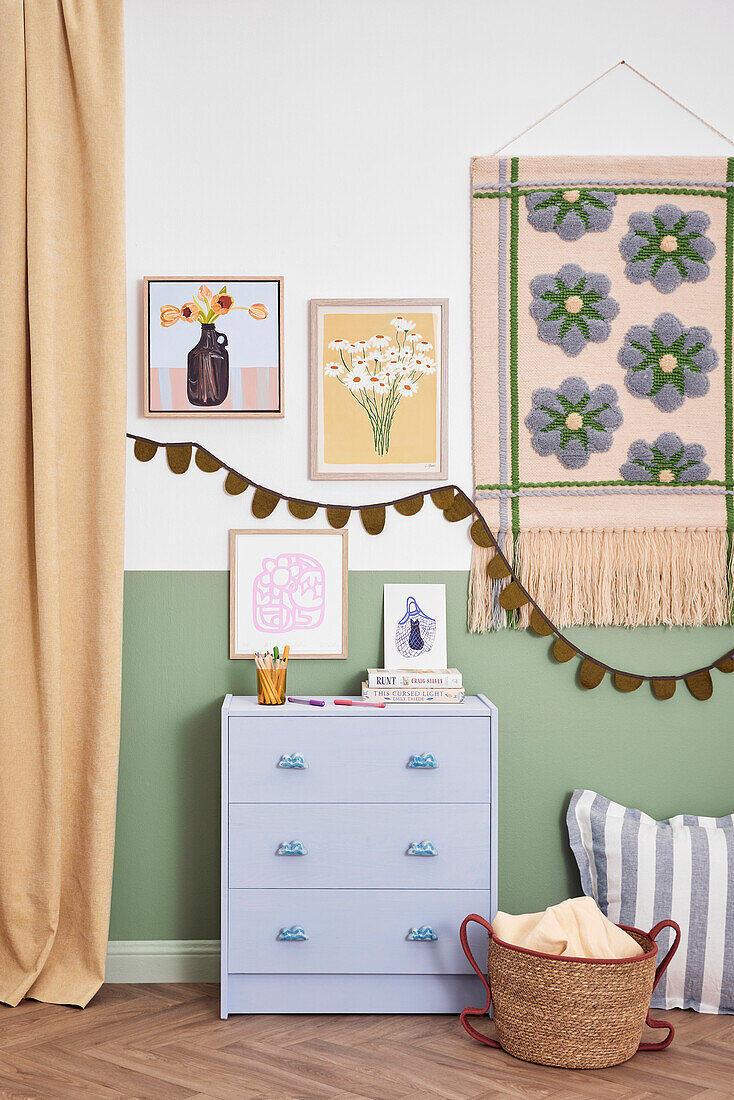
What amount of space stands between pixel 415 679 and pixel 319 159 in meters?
1.35

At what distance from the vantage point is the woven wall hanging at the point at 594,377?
2523mm

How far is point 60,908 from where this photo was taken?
94.5 inches

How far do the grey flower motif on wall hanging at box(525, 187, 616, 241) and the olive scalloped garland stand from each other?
0.72 metres

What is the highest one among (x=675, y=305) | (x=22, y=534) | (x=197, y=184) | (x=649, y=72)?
(x=649, y=72)


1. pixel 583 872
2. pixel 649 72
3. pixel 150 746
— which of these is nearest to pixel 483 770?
pixel 583 872

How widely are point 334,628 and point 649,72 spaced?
→ 166 centimetres

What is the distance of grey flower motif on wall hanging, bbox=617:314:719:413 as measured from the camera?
2.53 metres

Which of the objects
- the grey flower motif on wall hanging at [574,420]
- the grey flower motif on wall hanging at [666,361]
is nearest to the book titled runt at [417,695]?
the grey flower motif on wall hanging at [574,420]

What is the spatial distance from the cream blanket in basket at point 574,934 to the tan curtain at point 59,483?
0.99 metres

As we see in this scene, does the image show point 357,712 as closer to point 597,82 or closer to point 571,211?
point 571,211

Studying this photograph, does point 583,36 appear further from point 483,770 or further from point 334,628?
point 483,770

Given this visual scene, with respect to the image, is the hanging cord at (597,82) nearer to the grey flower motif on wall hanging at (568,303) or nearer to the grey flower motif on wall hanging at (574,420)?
the grey flower motif on wall hanging at (568,303)

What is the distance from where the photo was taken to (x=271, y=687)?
7.61 feet

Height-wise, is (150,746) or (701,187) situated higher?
(701,187)
